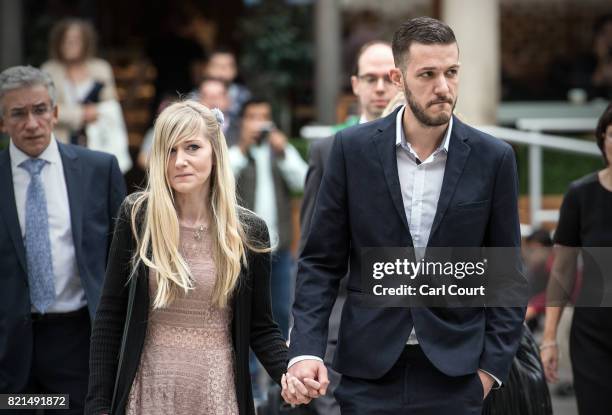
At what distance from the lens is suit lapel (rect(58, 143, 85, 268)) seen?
6.05 m

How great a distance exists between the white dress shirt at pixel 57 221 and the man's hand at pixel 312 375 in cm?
168

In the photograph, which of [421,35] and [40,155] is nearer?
[421,35]

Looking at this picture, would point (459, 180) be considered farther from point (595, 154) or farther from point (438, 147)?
point (595, 154)

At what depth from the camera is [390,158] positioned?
4.84 m

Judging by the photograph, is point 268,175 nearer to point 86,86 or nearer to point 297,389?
point 86,86

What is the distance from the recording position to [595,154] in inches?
530

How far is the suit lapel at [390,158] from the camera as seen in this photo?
15.6ft

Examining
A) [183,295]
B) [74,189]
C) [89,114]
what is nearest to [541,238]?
[89,114]

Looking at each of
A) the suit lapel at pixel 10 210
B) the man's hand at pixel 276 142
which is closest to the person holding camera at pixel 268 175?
the man's hand at pixel 276 142

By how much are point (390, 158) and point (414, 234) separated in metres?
0.30

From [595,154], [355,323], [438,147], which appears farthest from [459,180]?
[595,154]

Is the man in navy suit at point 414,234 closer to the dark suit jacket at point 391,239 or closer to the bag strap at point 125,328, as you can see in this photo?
the dark suit jacket at point 391,239

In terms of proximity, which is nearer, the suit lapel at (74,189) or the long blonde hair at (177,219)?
the long blonde hair at (177,219)

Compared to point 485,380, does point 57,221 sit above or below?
above
